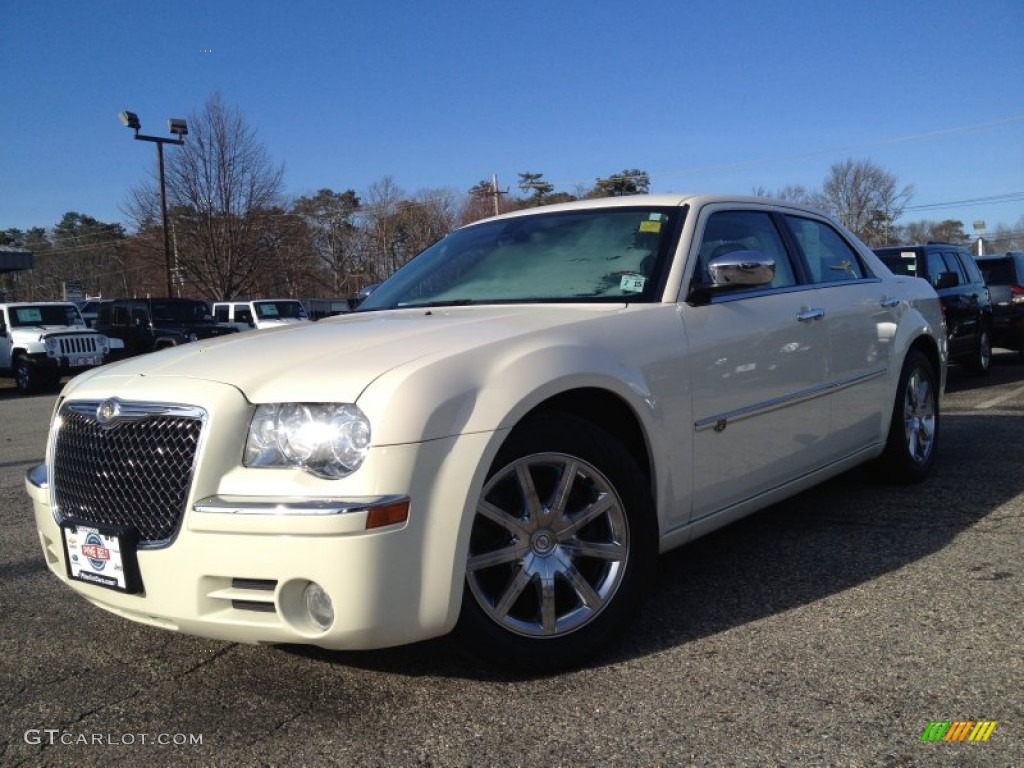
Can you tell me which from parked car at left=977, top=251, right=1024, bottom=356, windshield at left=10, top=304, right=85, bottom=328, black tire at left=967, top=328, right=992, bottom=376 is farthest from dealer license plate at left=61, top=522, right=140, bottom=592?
windshield at left=10, top=304, right=85, bottom=328

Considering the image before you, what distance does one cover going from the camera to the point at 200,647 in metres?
3.14

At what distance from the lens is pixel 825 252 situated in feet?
15.2

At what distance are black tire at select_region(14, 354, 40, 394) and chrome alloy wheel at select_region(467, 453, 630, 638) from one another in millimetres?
17393

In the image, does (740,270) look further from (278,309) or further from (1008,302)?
(278,309)

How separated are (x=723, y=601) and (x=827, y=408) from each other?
1.20 meters

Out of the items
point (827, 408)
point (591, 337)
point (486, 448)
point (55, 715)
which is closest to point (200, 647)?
point (55, 715)

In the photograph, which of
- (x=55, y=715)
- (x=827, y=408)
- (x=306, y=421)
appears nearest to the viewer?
(x=306, y=421)

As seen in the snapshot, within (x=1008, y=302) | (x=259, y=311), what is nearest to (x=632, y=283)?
(x=1008, y=302)

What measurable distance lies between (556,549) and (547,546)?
3cm

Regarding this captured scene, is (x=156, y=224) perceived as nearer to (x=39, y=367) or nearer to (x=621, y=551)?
(x=39, y=367)

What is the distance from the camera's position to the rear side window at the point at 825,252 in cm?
443

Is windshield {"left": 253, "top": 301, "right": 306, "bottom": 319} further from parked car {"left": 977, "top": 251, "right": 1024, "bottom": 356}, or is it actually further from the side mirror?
the side mirror

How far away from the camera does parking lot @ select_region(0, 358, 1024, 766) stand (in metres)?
2.33

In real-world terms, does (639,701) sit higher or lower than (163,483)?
lower
